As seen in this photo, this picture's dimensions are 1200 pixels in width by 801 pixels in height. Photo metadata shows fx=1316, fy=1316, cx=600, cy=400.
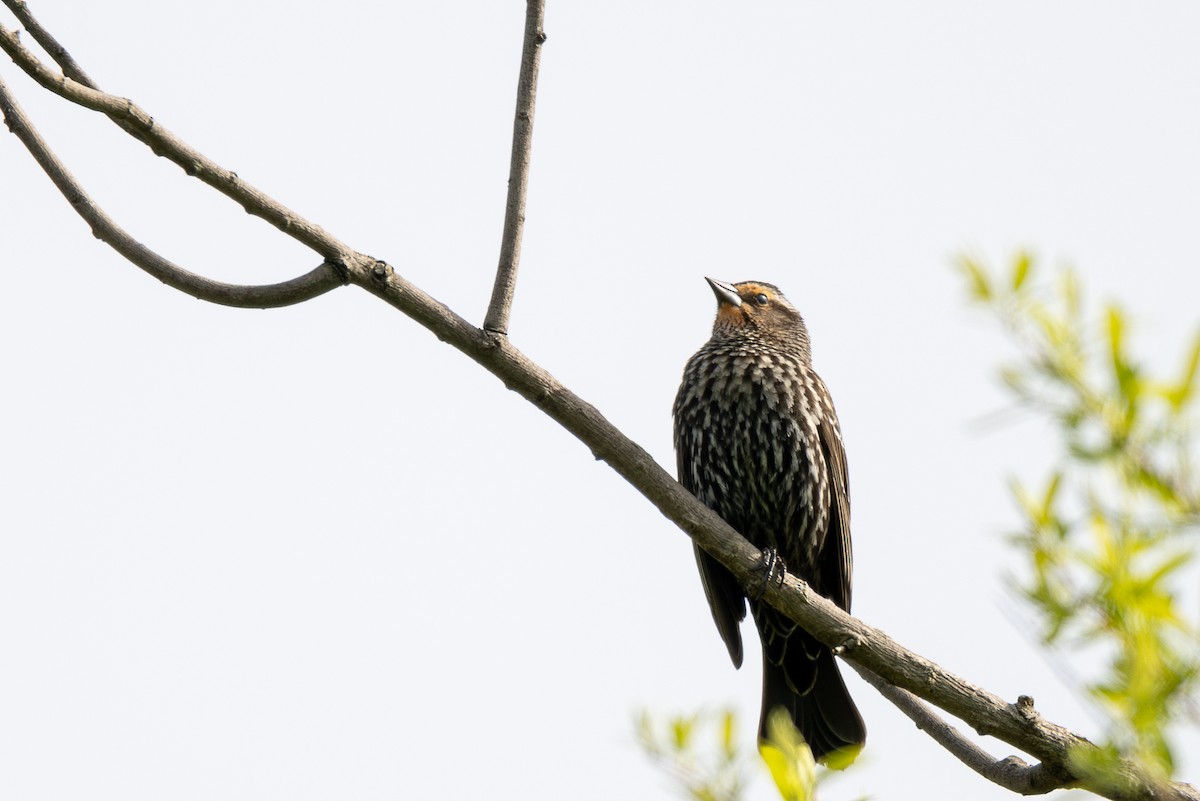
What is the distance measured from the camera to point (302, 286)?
3.85 metres

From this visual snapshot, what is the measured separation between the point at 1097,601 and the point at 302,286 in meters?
2.76

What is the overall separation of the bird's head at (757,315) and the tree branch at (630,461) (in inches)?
93.5

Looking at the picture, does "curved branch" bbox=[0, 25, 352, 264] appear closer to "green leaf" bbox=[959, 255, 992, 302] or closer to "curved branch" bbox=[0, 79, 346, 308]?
"curved branch" bbox=[0, 79, 346, 308]

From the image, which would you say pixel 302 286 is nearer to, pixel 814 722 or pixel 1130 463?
pixel 1130 463


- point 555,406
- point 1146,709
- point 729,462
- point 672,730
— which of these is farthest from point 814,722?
point 1146,709

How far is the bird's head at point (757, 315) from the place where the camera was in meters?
6.78

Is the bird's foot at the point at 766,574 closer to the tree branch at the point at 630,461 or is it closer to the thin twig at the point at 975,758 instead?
the tree branch at the point at 630,461

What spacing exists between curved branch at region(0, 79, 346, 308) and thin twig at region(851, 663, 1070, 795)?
7.08 feet

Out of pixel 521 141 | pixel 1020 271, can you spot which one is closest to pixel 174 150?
pixel 521 141

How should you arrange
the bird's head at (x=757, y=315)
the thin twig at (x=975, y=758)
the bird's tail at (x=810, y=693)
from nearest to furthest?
the thin twig at (x=975, y=758) → the bird's tail at (x=810, y=693) → the bird's head at (x=757, y=315)

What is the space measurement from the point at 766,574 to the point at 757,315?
8.65ft

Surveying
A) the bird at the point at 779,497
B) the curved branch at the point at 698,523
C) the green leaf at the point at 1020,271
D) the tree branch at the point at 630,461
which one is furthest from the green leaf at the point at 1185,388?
the bird at the point at 779,497

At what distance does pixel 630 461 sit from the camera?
424cm

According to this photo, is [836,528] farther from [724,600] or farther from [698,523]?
[698,523]
